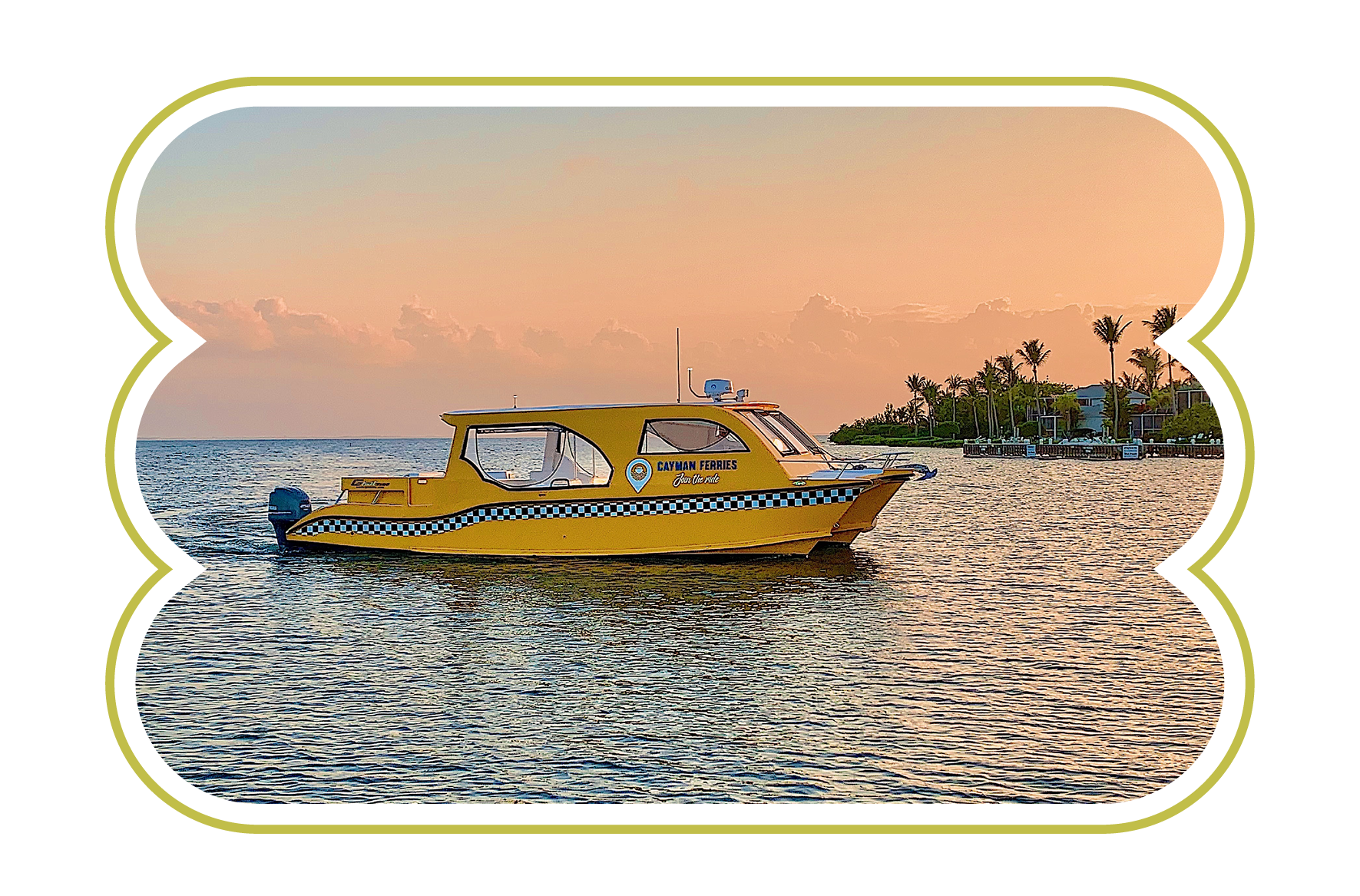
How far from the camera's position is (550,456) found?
18.6 m

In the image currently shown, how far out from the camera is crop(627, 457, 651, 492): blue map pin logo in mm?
17609

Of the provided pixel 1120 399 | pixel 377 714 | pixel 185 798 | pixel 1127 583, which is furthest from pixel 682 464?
pixel 1120 399

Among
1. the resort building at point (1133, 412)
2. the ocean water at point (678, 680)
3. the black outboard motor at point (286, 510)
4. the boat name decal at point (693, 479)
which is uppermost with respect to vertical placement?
the resort building at point (1133, 412)

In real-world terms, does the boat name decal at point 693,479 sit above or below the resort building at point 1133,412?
below

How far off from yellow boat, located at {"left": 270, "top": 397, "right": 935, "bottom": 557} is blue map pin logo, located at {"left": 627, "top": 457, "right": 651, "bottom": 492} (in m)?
0.02

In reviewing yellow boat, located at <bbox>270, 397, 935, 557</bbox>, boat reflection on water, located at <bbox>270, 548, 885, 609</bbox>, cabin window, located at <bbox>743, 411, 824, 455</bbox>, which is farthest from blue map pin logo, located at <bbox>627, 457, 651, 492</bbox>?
cabin window, located at <bbox>743, 411, 824, 455</bbox>

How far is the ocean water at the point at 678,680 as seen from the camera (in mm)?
7895

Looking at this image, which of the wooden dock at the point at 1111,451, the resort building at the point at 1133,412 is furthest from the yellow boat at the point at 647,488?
the resort building at the point at 1133,412

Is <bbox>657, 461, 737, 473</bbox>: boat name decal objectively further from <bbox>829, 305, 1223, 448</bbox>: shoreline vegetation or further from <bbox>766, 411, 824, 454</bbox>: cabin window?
<bbox>829, 305, 1223, 448</bbox>: shoreline vegetation

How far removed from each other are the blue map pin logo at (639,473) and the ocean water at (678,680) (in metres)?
1.38

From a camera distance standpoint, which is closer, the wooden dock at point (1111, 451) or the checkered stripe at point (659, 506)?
the checkered stripe at point (659, 506)

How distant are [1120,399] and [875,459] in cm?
8304
